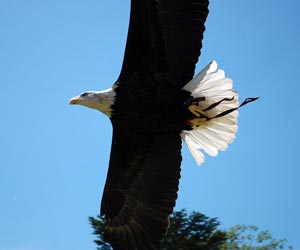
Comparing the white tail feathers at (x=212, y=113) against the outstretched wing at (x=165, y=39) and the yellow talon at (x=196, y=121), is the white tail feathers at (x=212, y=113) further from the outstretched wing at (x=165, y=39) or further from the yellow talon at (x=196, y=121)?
the outstretched wing at (x=165, y=39)

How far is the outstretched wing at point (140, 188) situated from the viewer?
7723mm

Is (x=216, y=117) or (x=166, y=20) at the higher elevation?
(x=166, y=20)

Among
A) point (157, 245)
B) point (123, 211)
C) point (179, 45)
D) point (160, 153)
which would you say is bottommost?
point (157, 245)

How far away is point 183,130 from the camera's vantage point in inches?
310

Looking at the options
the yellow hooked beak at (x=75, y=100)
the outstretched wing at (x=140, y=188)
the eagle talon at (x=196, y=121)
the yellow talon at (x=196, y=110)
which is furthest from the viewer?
the outstretched wing at (x=140, y=188)

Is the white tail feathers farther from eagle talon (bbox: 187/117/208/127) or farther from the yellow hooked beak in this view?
the yellow hooked beak

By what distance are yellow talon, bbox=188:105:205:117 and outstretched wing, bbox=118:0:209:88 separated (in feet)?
0.89

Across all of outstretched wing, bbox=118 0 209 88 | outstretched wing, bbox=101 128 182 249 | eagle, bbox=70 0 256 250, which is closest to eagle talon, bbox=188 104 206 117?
eagle, bbox=70 0 256 250

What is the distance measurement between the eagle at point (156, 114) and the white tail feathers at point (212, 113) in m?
0.01

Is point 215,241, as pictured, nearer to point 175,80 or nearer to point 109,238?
point 109,238

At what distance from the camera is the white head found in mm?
7282

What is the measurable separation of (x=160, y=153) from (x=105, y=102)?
99cm

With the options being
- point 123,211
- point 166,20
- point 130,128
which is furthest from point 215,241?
point 166,20

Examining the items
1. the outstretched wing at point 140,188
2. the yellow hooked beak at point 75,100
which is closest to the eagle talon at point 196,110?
the outstretched wing at point 140,188
